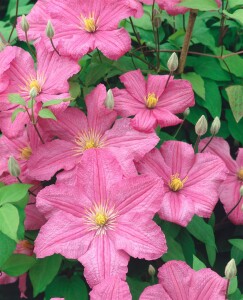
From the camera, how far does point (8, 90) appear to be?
123cm

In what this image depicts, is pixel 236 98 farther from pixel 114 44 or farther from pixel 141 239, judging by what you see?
pixel 141 239

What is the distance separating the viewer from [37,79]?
1.26 meters

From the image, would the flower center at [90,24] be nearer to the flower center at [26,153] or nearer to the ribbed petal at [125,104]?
the ribbed petal at [125,104]

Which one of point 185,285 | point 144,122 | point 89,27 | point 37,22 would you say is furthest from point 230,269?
point 37,22

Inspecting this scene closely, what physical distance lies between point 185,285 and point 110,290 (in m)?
0.17

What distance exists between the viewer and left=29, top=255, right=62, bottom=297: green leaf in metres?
1.20

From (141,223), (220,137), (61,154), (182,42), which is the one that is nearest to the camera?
(141,223)

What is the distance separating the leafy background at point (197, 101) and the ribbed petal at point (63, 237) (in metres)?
0.07

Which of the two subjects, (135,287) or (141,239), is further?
(135,287)

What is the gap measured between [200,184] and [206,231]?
114 mm

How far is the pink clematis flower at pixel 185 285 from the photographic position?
1082 mm

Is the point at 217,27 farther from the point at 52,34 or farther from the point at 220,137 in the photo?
the point at 52,34

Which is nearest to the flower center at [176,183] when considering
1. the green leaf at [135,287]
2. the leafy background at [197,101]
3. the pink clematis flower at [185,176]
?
the pink clematis flower at [185,176]

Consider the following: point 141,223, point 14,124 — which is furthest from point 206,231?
point 14,124
